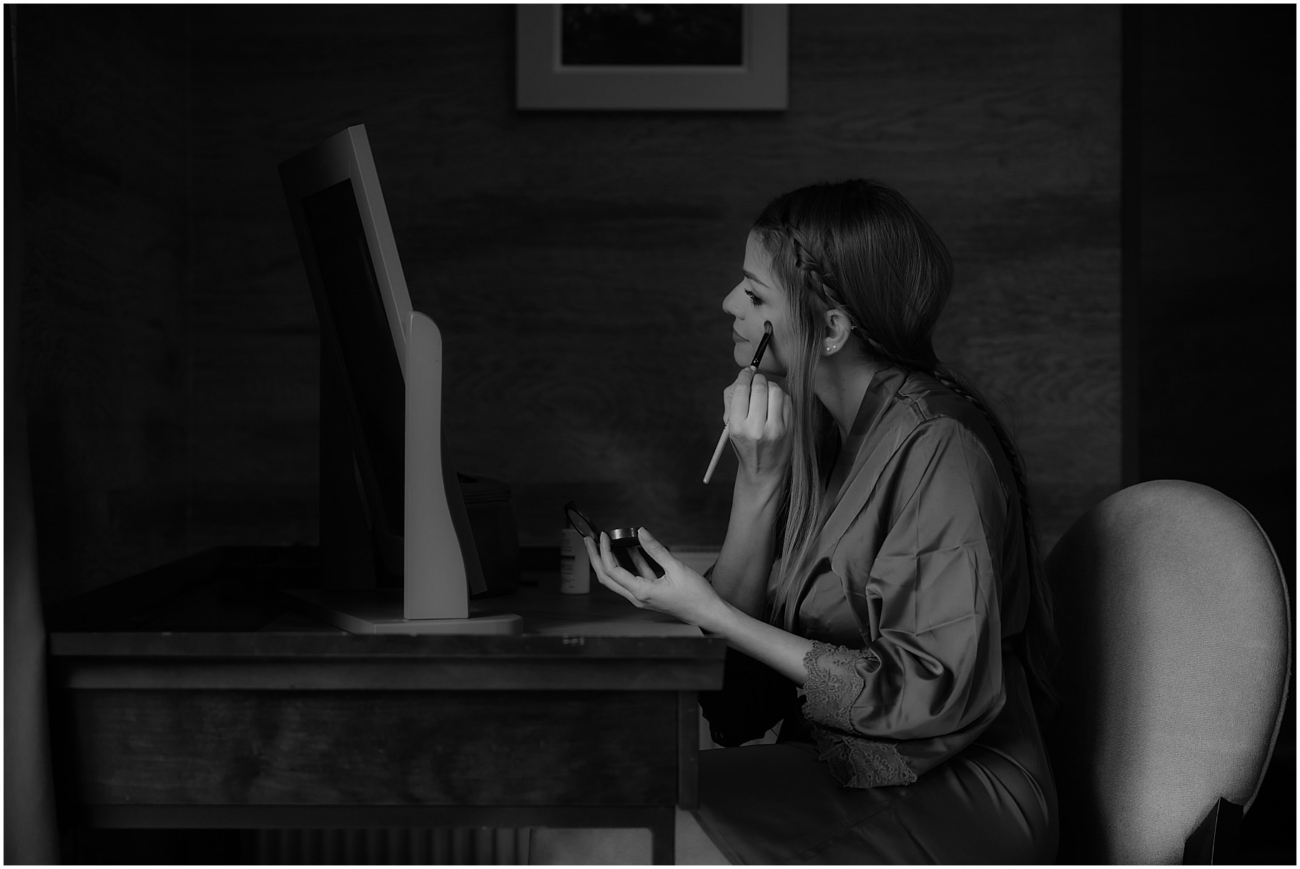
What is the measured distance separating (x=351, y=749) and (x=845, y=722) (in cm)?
48

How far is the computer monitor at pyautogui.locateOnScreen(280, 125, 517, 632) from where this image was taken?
1.01 meters

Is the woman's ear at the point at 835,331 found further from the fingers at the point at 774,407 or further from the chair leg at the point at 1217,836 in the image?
the chair leg at the point at 1217,836

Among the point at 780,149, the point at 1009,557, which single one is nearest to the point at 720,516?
the point at 780,149

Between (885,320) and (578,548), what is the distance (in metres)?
0.50

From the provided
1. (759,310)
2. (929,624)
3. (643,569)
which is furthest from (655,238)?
(929,624)

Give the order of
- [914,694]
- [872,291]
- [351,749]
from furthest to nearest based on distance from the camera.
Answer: [872,291], [914,694], [351,749]

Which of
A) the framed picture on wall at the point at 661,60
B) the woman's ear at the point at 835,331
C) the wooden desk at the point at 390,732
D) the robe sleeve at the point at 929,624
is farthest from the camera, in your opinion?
the framed picture on wall at the point at 661,60

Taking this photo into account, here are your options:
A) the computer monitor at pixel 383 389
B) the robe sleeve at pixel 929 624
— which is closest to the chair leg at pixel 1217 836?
the robe sleeve at pixel 929 624

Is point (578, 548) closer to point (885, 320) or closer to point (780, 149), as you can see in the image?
point (885, 320)

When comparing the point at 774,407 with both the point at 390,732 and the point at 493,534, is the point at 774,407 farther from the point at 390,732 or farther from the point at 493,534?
the point at 390,732

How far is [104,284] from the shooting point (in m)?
1.61

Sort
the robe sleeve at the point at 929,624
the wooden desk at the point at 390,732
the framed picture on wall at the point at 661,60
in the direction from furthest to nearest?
the framed picture on wall at the point at 661,60 → the robe sleeve at the point at 929,624 → the wooden desk at the point at 390,732

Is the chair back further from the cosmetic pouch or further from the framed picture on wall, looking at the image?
the framed picture on wall

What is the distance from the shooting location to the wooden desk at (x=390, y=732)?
38.1 inches
